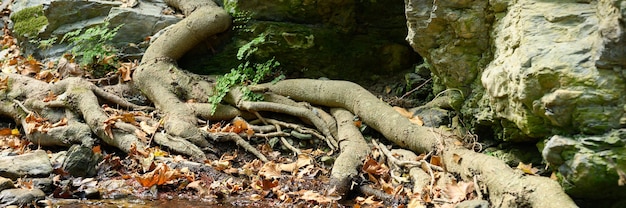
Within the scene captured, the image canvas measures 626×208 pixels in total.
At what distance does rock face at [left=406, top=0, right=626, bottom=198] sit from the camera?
315 centimetres

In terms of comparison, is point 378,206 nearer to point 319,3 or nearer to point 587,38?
point 587,38

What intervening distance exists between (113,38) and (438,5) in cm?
474

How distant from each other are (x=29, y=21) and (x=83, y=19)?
1026mm

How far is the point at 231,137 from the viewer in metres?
6.07

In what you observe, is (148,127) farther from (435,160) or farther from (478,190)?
(478,190)

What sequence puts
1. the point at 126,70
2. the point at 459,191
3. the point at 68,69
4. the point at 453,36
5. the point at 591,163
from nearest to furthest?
the point at 591,163
the point at 459,191
the point at 453,36
the point at 126,70
the point at 68,69

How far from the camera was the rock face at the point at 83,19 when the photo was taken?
782 centimetres

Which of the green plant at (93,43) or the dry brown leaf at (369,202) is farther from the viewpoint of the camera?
the green plant at (93,43)

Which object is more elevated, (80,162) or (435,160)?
(435,160)

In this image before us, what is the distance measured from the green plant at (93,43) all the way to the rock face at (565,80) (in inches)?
A: 189

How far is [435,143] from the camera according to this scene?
17.1 ft

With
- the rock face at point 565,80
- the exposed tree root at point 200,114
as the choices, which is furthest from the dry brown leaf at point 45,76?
the rock face at point 565,80

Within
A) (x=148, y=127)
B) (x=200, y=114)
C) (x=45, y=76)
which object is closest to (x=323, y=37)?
(x=200, y=114)

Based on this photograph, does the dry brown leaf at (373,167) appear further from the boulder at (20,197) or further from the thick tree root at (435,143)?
the boulder at (20,197)
